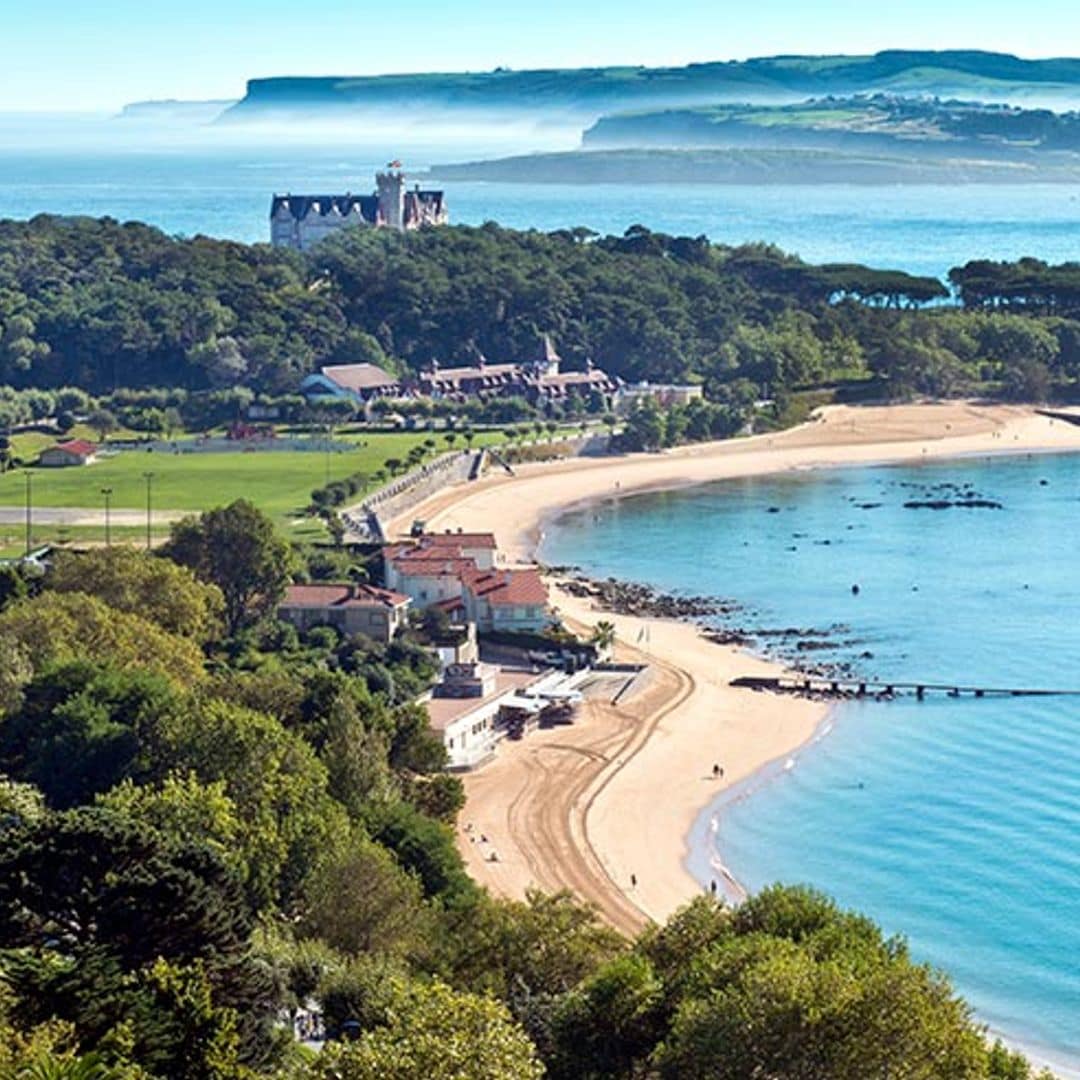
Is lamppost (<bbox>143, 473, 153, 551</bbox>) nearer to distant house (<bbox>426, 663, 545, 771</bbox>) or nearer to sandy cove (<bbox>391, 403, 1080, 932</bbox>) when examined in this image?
sandy cove (<bbox>391, 403, 1080, 932</bbox>)

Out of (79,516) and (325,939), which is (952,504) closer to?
(79,516)

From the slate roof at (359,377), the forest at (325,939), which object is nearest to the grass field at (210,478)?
the slate roof at (359,377)

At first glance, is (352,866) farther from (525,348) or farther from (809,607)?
(525,348)

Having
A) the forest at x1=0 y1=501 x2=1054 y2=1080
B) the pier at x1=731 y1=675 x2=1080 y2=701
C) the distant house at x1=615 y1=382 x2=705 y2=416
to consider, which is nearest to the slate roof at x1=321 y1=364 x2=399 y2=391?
the distant house at x1=615 y1=382 x2=705 y2=416

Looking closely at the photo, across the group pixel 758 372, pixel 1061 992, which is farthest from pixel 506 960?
pixel 758 372

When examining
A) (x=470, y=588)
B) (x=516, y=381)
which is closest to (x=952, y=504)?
(x=470, y=588)
